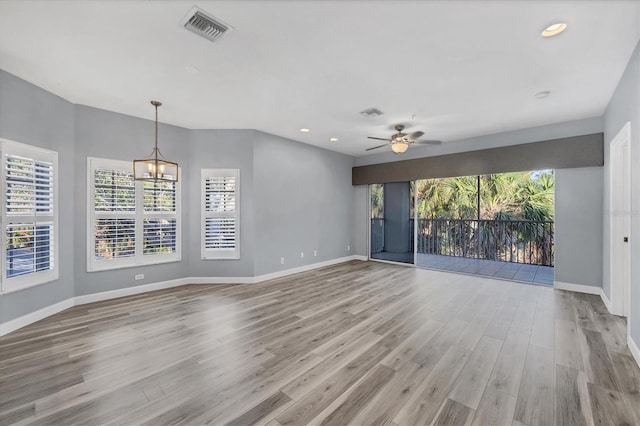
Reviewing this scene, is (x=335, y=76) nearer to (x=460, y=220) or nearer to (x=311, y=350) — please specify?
(x=311, y=350)

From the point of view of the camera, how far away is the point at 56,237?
375 cm

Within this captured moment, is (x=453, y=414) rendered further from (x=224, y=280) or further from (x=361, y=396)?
(x=224, y=280)

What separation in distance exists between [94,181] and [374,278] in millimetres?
5137

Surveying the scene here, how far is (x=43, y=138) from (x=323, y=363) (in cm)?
448

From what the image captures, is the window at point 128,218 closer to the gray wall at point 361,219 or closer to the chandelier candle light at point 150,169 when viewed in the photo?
the chandelier candle light at point 150,169

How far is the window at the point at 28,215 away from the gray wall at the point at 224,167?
75.0 inches

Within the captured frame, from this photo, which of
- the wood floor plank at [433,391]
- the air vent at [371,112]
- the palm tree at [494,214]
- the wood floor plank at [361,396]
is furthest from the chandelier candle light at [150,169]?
the palm tree at [494,214]

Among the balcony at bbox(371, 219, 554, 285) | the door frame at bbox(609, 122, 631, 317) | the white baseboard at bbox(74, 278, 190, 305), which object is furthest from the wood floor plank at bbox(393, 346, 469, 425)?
the white baseboard at bbox(74, 278, 190, 305)

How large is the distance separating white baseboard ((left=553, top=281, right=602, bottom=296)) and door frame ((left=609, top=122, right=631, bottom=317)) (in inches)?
34.8

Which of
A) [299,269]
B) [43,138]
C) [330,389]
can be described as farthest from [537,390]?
A: [43,138]

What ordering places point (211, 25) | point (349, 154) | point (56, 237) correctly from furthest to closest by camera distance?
point (349, 154) < point (56, 237) < point (211, 25)

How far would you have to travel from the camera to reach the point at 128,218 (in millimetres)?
4535

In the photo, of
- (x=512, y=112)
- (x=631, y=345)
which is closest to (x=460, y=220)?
(x=512, y=112)

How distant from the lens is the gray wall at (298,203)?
548cm
